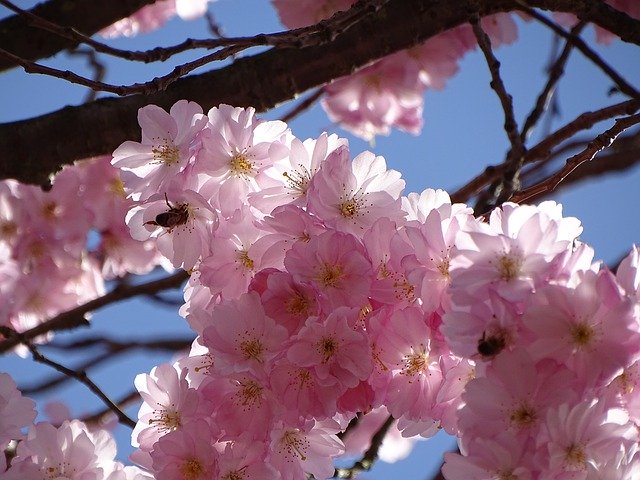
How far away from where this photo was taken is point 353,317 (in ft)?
4.01

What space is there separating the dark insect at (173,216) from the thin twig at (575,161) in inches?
18.8

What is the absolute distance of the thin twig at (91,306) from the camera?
2277 millimetres

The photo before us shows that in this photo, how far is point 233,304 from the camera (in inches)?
50.0

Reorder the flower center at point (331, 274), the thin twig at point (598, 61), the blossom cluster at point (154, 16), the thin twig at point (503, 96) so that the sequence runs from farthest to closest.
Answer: the blossom cluster at point (154, 16) → the thin twig at point (598, 61) → the thin twig at point (503, 96) → the flower center at point (331, 274)

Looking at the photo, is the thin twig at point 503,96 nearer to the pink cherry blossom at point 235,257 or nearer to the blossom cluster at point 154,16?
the pink cherry blossom at point 235,257

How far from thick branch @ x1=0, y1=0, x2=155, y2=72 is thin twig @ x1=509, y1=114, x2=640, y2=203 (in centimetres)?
113

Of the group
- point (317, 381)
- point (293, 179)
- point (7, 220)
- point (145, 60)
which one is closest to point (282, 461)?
point (317, 381)

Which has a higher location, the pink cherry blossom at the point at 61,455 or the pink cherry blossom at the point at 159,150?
the pink cherry blossom at the point at 159,150

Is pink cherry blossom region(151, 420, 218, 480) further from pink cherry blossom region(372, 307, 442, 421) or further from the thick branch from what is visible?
the thick branch

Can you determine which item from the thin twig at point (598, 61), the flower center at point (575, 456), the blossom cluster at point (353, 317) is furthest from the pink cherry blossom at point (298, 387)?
the thin twig at point (598, 61)

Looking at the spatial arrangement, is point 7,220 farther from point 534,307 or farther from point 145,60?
point 534,307

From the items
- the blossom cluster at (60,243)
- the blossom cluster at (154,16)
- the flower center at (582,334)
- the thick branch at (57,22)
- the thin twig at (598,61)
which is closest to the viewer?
the flower center at (582,334)

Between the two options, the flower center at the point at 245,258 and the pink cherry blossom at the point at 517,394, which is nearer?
the pink cherry blossom at the point at 517,394

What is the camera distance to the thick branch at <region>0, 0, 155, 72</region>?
2082 millimetres
